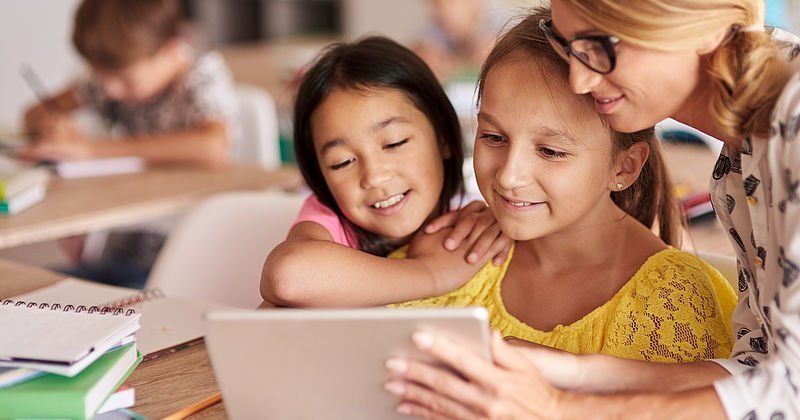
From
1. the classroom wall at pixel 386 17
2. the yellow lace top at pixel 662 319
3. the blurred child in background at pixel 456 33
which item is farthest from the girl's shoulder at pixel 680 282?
the classroom wall at pixel 386 17

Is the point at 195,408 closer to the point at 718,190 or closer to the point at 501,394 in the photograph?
the point at 501,394

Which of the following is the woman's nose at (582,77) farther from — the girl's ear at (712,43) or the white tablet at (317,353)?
the white tablet at (317,353)

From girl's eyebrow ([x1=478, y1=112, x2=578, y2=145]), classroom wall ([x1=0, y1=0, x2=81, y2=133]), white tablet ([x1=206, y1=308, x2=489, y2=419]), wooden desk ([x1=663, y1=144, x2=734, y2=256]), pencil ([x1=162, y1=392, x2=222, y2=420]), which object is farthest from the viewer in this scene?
classroom wall ([x1=0, y1=0, x2=81, y2=133])

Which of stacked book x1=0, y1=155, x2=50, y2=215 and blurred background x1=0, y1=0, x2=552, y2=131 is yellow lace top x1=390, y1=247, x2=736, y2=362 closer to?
stacked book x1=0, y1=155, x2=50, y2=215

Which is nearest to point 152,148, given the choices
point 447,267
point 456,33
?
point 447,267

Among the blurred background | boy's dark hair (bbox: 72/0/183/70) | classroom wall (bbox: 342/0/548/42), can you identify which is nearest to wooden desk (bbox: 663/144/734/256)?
boy's dark hair (bbox: 72/0/183/70)

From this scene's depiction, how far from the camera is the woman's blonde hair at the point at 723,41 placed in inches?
37.0

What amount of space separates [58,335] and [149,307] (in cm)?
41

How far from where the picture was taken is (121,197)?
7.38ft

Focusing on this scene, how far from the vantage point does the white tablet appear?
2.78 ft

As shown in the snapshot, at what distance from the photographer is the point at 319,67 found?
140cm

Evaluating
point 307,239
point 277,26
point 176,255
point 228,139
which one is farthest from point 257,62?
point 307,239

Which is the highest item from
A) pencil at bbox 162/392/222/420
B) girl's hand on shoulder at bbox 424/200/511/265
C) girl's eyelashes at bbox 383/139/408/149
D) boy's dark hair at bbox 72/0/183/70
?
boy's dark hair at bbox 72/0/183/70

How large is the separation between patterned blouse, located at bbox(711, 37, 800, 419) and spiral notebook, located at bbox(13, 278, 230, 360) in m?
0.72
